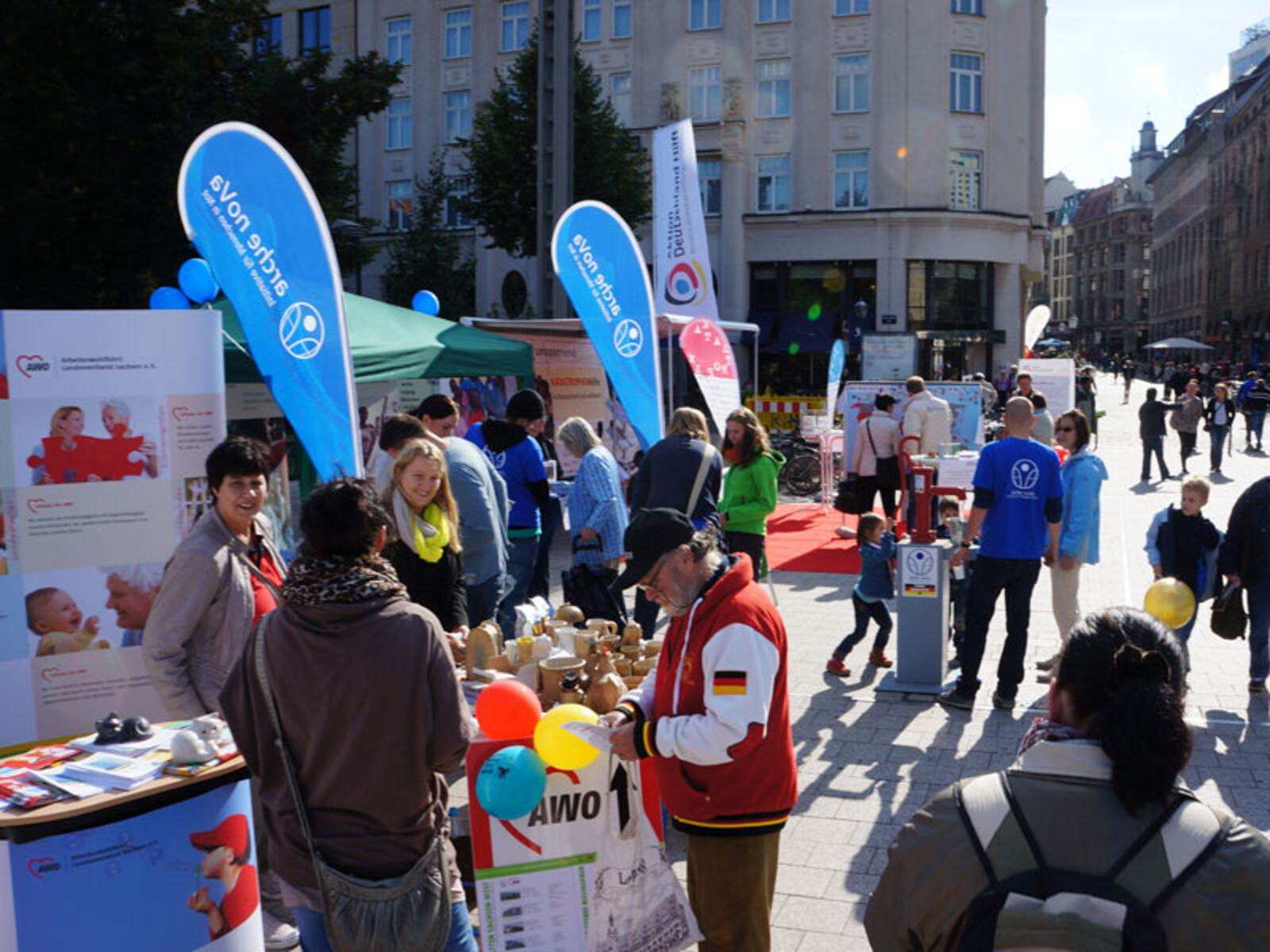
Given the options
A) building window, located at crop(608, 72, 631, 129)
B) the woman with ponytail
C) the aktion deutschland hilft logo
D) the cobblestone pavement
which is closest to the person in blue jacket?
the cobblestone pavement

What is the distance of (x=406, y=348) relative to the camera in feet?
34.2

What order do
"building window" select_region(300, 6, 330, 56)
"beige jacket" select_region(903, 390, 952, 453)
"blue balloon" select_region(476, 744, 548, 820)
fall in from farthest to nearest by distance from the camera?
"building window" select_region(300, 6, 330, 56) → "beige jacket" select_region(903, 390, 952, 453) → "blue balloon" select_region(476, 744, 548, 820)

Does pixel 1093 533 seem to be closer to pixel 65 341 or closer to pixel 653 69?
pixel 65 341

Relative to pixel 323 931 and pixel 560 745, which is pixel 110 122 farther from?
pixel 323 931

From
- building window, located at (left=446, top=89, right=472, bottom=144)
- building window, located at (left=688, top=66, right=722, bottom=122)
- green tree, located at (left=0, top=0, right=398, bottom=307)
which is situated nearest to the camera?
green tree, located at (left=0, top=0, right=398, bottom=307)

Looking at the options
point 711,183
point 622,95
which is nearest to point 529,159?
point 622,95

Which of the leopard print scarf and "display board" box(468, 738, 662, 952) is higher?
the leopard print scarf

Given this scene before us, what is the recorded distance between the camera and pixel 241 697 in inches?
114

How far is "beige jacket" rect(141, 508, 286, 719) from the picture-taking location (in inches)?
155

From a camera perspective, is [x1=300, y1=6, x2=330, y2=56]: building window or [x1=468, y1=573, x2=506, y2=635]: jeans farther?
[x1=300, y1=6, x2=330, y2=56]: building window

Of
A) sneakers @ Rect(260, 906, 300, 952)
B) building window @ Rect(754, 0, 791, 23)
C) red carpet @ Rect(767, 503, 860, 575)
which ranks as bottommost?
sneakers @ Rect(260, 906, 300, 952)

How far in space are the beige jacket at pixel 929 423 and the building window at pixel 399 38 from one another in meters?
31.7

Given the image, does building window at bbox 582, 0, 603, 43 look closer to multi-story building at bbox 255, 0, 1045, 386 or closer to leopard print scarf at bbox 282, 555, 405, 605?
multi-story building at bbox 255, 0, 1045, 386

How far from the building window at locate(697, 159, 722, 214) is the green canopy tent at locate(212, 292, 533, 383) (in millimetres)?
25513
